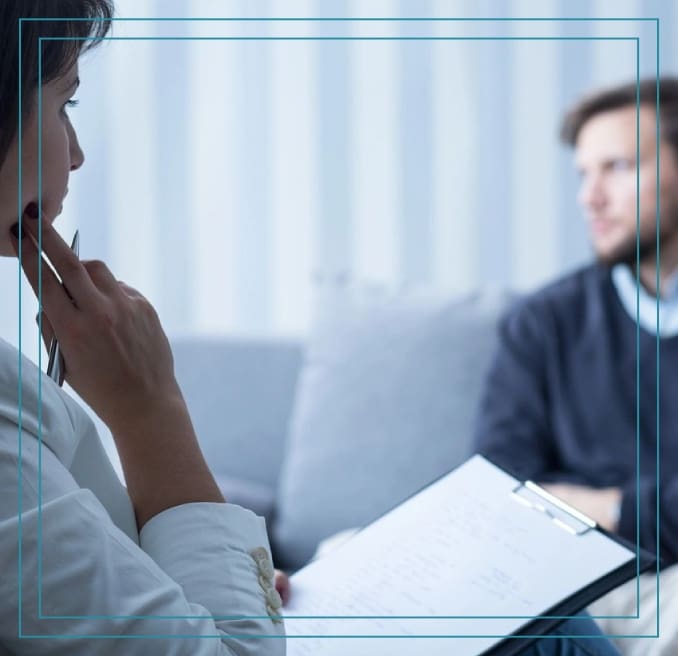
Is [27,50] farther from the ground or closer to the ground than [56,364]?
farther from the ground

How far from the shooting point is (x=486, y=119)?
7.89 feet

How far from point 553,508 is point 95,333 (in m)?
0.40

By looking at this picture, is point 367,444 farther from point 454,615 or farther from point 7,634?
point 7,634

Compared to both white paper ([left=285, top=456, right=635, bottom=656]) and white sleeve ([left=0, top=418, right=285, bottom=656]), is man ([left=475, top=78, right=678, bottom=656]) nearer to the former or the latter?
white paper ([left=285, top=456, right=635, bottom=656])

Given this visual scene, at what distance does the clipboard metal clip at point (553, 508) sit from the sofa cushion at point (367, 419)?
2.5 inches

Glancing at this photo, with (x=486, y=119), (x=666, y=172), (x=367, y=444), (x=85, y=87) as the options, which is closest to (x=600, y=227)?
(x=666, y=172)

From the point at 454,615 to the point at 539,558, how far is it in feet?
0.26

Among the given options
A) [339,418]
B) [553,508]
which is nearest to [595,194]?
[339,418]

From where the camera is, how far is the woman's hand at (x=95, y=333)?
65cm

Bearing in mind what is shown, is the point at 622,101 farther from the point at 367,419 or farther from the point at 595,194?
the point at 367,419

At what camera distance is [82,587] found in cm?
57

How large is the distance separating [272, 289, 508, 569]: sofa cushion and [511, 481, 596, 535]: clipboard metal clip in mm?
64

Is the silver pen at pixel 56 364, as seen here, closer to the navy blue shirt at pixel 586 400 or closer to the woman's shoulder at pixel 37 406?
the woman's shoulder at pixel 37 406

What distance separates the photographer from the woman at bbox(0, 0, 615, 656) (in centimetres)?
58
